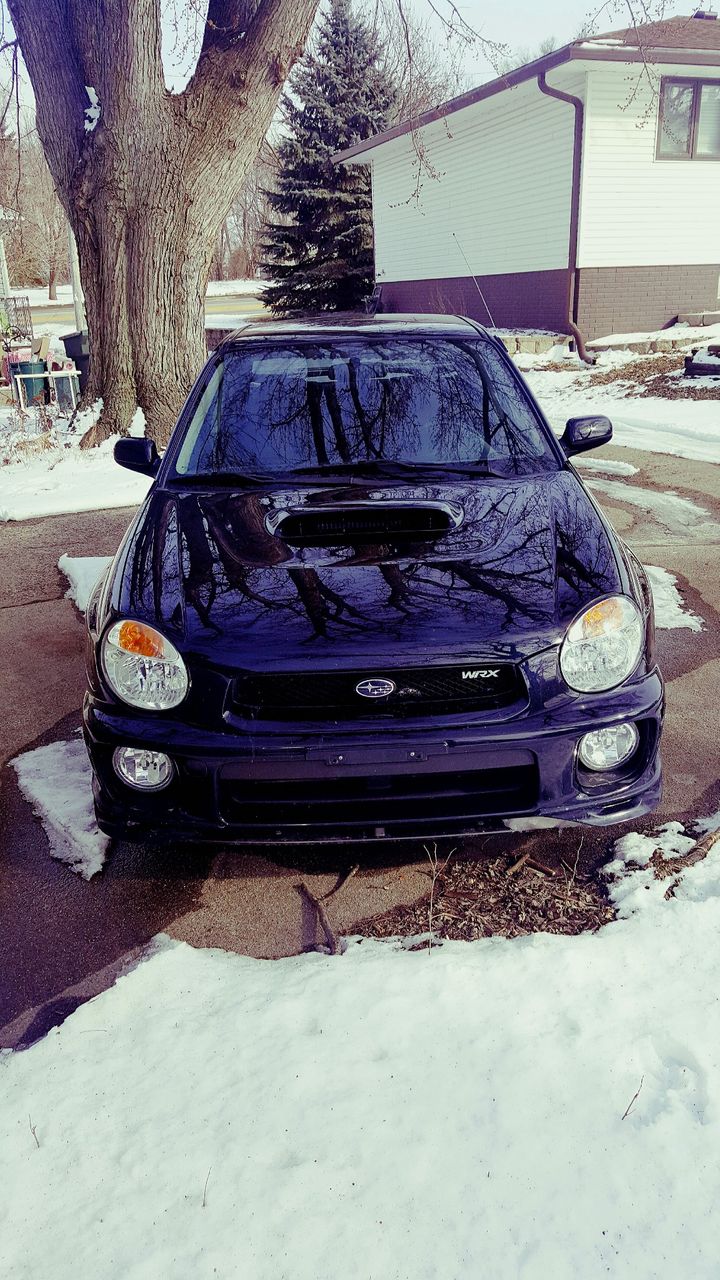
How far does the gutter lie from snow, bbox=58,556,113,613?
1160cm

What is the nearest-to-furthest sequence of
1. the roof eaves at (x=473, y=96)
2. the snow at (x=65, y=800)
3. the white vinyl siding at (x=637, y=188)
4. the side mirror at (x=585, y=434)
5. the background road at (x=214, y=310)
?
the snow at (x=65, y=800), the side mirror at (x=585, y=434), the roof eaves at (x=473, y=96), the white vinyl siding at (x=637, y=188), the background road at (x=214, y=310)

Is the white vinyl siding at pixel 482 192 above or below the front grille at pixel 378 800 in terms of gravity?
above

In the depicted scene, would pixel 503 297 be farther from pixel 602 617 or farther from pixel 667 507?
pixel 602 617

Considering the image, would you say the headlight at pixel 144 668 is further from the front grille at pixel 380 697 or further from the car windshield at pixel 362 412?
the car windshield at pixel 362 412

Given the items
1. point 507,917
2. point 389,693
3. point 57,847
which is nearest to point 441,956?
point 507,917

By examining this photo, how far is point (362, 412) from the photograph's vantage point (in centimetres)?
362

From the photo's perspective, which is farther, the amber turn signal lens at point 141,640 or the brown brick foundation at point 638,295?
the brown brick foundation at point 638,295

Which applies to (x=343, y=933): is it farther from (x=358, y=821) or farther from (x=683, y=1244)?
(x=683, y=1244)

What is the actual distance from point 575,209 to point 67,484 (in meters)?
11.8

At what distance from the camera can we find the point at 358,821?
2480 mm

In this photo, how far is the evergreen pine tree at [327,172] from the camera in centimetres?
2608

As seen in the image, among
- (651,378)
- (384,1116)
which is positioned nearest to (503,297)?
(651,378)

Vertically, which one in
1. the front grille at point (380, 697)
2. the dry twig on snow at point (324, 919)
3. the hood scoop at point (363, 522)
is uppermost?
the hood scoop at point (363, 522)

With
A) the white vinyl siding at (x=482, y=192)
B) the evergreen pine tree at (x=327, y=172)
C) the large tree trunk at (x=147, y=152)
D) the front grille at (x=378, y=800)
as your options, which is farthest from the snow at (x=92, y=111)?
the evergreen pine tree at (x=327, y=172)
